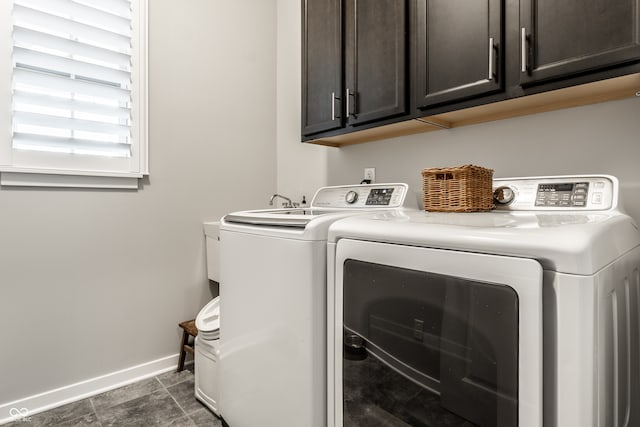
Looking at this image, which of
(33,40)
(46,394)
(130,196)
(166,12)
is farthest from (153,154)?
(46,394)

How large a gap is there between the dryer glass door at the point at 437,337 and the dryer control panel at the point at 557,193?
2.38 ft

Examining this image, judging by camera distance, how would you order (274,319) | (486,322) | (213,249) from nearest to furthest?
(486,322) → (274,319) → (213,249)

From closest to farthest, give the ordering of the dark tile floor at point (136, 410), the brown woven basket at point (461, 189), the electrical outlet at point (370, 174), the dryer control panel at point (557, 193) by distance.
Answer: the dryer control panel at point (557, 193) → the brown woven basket at point (461, 189) → the dark tile floor at point (136, 410) → the electrical outlet at point (370, 174)

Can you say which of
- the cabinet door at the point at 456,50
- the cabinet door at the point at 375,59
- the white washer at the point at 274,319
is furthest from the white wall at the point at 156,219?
the cabinet door at the point at 456,50

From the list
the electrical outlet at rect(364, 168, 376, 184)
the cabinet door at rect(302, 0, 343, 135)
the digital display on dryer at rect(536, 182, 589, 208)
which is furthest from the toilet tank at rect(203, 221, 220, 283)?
the digital display on dryer at rect(536, 182, 589, 208)

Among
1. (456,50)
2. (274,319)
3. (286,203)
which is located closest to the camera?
(274,319)

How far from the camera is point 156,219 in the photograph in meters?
2.16

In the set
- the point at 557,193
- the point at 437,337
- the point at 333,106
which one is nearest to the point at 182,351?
the point at 333,106

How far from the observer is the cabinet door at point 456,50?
4.06ft

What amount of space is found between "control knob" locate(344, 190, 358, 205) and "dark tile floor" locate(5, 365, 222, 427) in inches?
52.0

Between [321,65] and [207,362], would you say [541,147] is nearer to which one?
[321,65]

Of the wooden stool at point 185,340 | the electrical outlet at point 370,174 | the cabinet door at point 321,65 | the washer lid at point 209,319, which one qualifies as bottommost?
the wooden stool at point 185,340

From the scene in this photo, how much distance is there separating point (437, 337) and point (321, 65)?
5.20 feet

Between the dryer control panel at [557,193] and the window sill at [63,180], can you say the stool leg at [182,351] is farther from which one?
the dryer control panel at [557,193]
